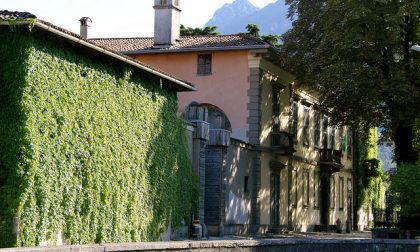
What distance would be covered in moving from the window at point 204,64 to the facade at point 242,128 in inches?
1.8

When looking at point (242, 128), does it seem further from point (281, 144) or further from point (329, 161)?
point (329, 161)

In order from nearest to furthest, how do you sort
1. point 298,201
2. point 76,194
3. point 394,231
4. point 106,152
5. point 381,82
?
point 76,194 → point 106,152 → point 394,231 → point 381,82 → point 298,201

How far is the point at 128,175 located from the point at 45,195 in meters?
4.52

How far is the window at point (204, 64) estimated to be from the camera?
3738 centimetres

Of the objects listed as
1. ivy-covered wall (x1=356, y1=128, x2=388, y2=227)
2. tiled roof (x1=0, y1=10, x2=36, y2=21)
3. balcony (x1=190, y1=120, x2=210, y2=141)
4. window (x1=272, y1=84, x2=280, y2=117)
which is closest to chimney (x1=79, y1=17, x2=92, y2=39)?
window (x1=272, y1=84, x2=280, y2=117)

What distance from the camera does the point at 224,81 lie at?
36.9 metres

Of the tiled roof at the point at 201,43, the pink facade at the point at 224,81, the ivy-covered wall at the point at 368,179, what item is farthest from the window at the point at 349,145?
the pink facade at the point at 224,81

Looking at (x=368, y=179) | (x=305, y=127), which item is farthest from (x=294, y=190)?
(x=368, y=179)

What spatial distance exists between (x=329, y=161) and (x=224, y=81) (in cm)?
1211

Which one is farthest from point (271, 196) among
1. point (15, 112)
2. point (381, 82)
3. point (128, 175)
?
point (15, 112)

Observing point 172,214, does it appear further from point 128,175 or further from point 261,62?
point 261,62

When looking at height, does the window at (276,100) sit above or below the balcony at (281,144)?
above

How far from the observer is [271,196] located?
3794cm

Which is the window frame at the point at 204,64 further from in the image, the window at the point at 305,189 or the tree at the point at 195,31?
the tree at the point at 195,31
